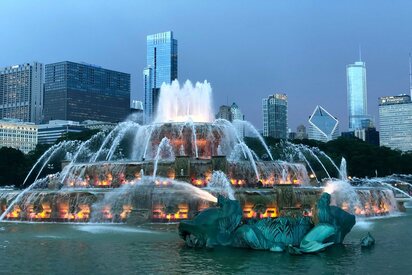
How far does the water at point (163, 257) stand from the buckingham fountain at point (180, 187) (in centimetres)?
332

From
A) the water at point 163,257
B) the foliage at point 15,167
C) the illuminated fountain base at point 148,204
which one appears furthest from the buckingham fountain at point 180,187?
the foliage at point 15,167

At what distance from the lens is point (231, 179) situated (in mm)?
44156

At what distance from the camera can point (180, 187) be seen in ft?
122

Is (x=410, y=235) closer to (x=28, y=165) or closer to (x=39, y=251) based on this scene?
(x=39, y=251)

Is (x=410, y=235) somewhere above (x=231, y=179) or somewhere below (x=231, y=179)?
below

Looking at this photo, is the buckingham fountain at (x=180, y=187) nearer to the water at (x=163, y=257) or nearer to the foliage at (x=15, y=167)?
the water at (x=163, y=257)

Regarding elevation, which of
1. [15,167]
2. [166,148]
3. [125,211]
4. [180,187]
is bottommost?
[125,211]

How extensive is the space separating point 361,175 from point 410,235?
243ft

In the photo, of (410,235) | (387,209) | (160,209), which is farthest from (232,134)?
(410,235)

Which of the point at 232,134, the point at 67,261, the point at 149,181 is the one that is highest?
the point at 232,134

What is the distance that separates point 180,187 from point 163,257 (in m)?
15.9

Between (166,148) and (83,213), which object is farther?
(166,148)

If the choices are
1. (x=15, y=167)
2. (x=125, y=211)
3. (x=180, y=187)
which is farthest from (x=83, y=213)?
(x=15, y=167)

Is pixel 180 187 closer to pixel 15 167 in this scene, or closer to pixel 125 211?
pixel 125 211
